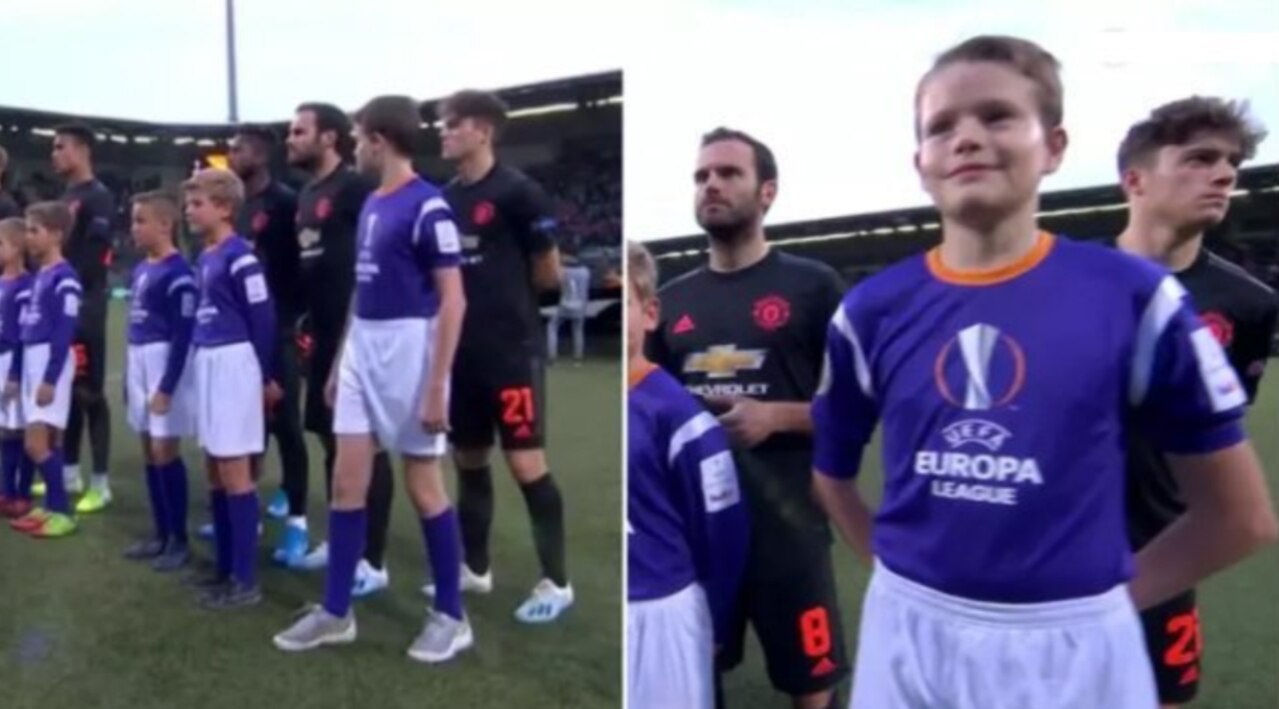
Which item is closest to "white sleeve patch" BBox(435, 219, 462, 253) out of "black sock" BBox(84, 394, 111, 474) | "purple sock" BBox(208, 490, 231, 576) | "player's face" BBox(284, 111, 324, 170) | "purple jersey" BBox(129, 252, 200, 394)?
"player's face" BBox(284, 111, 324, 170)

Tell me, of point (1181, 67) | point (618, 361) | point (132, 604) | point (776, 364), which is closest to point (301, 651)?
point (132, 604)

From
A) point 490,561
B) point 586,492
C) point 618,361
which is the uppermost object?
point 618,361

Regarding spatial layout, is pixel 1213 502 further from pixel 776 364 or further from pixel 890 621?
pixel 776 364

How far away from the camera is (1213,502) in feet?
3.96

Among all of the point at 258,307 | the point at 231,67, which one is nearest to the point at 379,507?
the point at 258,307

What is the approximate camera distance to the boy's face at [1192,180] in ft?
4.27

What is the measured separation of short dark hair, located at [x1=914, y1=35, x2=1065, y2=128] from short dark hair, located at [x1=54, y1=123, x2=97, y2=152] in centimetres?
117

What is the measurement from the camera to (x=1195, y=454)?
45.9 inches

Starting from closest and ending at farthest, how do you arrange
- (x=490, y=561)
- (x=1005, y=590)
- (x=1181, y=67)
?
(x=1005, y=590), (x=1181, y=67), (x=490, y=561)

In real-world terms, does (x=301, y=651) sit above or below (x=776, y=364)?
below

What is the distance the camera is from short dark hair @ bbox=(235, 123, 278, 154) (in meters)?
1.60

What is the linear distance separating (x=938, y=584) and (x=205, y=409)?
106 cm

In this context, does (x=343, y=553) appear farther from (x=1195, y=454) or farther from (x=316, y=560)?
(x=1195, y=454)

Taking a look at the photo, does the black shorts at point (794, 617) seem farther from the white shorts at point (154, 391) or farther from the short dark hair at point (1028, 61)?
the white shorts at point (154, 391)
